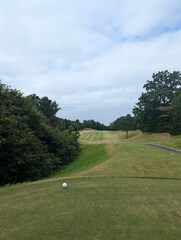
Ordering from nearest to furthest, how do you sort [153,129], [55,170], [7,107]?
[7,107] < [55,170] < [153,129]

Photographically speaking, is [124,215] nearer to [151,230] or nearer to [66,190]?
[151,230]

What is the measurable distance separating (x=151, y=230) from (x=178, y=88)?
61538 millimetres

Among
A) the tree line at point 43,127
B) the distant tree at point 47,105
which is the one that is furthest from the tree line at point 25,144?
the distant tree at point 47,105

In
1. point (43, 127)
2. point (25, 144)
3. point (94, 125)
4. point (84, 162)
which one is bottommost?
point (84, 162)

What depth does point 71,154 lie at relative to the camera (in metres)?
39.6

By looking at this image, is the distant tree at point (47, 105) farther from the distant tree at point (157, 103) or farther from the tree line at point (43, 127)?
the distant tree at point (157, 103)

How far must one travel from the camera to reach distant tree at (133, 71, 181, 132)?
6122cm

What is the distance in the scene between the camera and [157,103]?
62.5m

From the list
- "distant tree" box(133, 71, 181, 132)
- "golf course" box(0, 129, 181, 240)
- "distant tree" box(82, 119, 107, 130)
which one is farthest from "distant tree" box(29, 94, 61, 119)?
"distant tree" box(82, 119, 107, 130)

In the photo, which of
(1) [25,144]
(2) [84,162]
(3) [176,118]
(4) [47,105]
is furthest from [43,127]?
(3) [176,118]

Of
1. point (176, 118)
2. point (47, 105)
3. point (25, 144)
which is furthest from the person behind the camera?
point (47, 105)

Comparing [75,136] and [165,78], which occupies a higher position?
[165,78]

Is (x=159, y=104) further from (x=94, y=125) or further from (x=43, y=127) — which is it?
(x=94, y=125)

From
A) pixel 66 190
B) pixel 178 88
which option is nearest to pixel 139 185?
pixel 66 190
